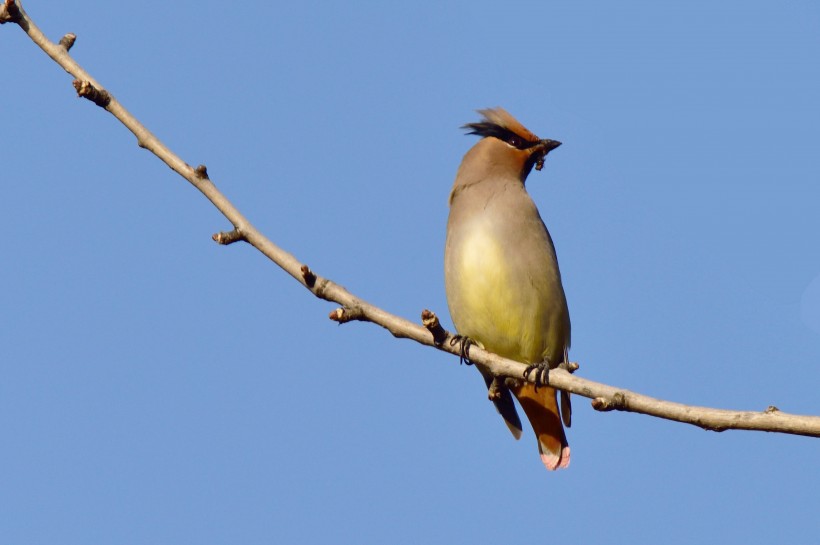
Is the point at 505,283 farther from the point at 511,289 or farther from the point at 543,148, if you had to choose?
the point at 543,148

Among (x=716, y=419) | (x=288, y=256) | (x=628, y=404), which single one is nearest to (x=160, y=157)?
(x=288, y=256)

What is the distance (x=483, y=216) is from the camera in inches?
204

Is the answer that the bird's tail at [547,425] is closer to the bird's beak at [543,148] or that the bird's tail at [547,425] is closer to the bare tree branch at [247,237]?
the bird's beak at [543,148]

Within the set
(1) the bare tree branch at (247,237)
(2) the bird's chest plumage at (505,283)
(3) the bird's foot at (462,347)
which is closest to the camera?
(1) the bare tree branch at (247,237)

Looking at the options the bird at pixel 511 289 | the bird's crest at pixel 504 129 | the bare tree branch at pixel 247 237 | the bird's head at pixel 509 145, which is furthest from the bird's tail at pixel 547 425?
the bare tree branch at pixel 247 237

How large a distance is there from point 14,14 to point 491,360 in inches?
72.1

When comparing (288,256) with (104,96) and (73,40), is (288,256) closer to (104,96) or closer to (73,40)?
(104,96)

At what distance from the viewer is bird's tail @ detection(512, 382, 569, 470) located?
530cm

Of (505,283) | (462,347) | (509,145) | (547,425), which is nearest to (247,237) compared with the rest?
(462,347)

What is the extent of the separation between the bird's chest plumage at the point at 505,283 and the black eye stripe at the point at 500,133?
0.59 m

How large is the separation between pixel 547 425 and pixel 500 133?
5.22 ft

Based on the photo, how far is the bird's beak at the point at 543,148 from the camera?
5711 mm

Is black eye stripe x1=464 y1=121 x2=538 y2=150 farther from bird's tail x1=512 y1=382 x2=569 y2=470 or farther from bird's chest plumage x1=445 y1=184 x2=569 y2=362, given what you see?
bird's tail x1=512 y1=382 x2=569 y2=470

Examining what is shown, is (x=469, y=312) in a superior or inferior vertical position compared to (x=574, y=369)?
superior
